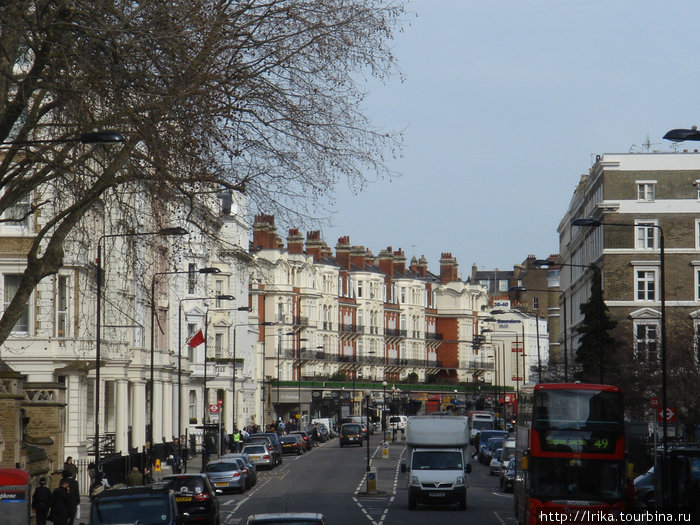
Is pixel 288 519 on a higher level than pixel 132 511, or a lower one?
higher

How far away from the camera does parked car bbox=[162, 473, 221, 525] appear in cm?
3059

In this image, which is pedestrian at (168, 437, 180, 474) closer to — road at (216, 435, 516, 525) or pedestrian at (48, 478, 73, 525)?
road at (216, 435, 516, 525)

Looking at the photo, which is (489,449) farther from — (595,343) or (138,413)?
(138,413)

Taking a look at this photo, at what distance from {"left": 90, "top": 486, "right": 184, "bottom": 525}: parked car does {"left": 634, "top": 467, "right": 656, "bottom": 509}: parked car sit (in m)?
16.1

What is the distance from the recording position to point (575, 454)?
2862 centimetres

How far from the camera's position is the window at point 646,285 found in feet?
269

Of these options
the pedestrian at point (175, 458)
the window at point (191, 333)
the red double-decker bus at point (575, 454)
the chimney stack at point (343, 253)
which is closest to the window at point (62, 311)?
the pedestrian at point (175, 458)

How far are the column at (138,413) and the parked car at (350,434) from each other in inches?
1286

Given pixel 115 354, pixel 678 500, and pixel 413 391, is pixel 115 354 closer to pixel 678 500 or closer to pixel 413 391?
pixel 678 500

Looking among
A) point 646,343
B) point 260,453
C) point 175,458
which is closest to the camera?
point 175,458

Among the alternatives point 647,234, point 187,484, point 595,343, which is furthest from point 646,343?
point 187,484

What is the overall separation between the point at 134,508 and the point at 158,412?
4327 cm

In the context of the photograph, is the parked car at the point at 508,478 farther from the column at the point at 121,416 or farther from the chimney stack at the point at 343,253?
the chimney stack at the point at 343,253

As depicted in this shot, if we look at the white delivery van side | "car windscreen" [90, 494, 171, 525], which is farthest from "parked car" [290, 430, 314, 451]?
"car windscreen" [90, 494, 171, 525]
